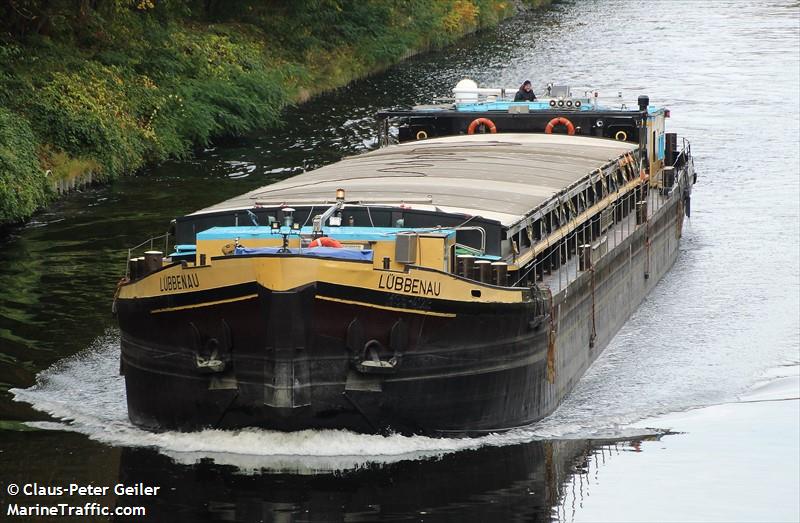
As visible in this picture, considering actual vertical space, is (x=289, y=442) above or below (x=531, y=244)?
below

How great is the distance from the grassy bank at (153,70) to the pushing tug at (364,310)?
16382mm

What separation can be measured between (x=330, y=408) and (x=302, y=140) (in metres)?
35.8

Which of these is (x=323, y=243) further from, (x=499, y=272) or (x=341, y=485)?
(x=341, y=485)

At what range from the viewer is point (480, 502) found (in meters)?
21.5

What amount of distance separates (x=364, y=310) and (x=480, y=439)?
2.92m

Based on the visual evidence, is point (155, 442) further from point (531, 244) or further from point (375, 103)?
point (375, 103)

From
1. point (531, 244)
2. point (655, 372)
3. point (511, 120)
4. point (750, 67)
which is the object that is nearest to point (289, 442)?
point (531, 244)

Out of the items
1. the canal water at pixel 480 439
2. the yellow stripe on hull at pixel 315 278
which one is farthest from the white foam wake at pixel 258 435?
the yellow stripe on hull at pixel 315 278

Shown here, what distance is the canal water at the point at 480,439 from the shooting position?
21594mm

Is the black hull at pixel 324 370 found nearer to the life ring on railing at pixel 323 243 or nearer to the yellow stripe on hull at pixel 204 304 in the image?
the yellow stripe on hull at pixel 204 304

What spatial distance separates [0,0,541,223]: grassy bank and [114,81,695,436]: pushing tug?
645 inches

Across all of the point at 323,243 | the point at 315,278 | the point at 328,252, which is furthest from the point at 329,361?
the point at 323,243

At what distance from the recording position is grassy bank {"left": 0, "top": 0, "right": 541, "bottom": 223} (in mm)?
45719

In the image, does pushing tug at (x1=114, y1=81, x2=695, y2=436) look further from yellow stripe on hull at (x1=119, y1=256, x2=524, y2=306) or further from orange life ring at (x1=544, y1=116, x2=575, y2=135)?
orange life ring at (x1=544, y1=116, x2=575, y2=135)
